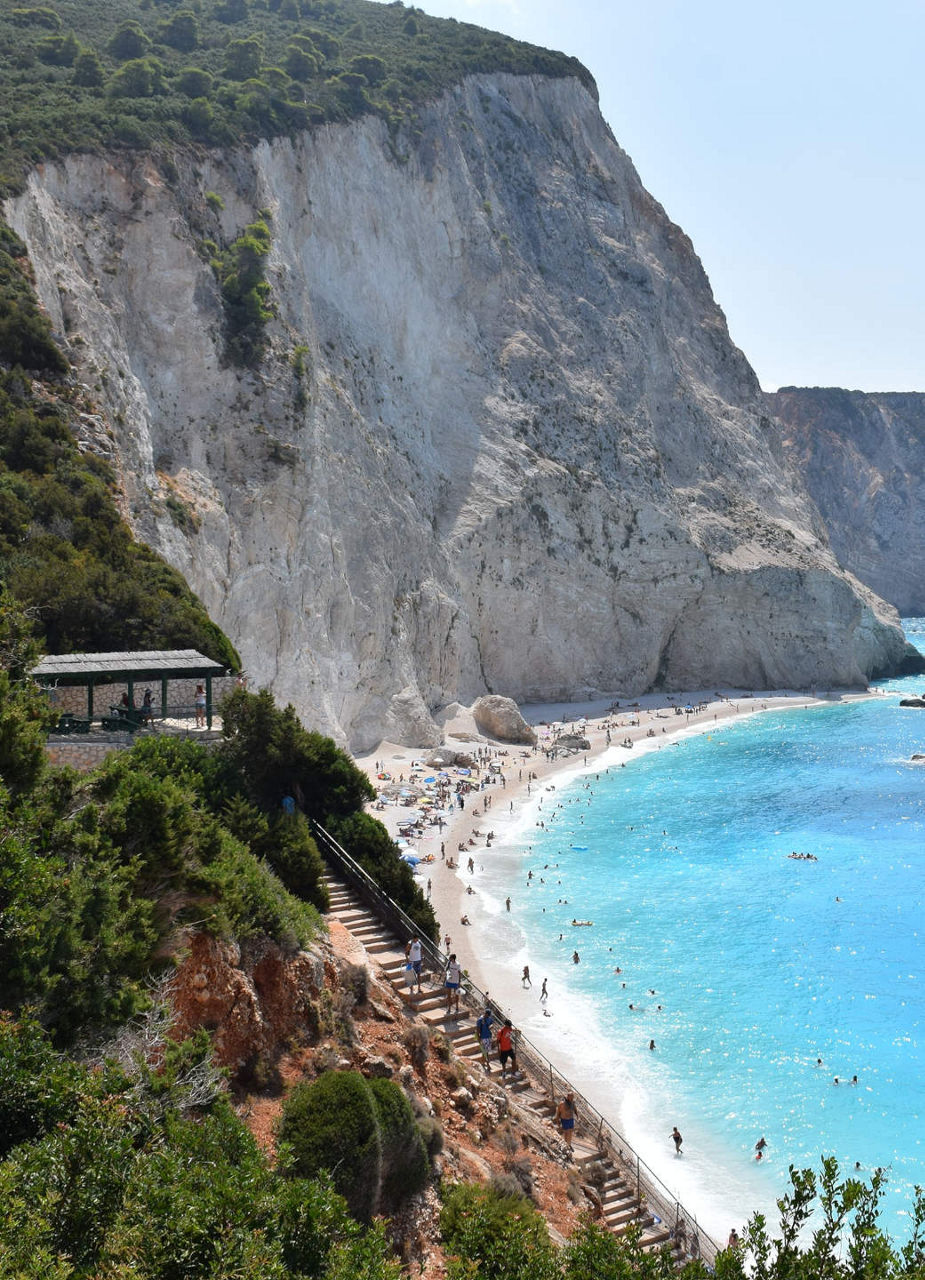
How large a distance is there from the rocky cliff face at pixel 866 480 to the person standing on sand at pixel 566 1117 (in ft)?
435

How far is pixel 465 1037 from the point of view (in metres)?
16.4

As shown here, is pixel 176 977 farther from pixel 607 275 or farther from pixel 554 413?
pixel 607 275

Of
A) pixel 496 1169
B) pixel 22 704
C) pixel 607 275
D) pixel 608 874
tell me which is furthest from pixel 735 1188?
pixel 607 275

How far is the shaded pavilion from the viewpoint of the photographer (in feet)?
57.0

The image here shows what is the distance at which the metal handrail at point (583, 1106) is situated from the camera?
1553 centimetres

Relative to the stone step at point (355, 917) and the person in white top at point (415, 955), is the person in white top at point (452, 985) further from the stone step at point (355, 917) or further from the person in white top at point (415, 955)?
the stone step at point (355, 917)

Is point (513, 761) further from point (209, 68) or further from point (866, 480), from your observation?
point (866, 480)

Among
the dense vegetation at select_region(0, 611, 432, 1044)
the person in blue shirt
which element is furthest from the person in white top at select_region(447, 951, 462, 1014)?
the dense vegetation at select_region(0, 611, 432, 1044)

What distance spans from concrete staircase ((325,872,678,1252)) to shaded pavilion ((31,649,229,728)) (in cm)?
505

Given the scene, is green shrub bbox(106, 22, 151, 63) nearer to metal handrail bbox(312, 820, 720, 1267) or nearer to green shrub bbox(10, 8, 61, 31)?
green shrub bbox(10, 8, 61, 31)

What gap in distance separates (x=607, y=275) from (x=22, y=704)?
77.3m

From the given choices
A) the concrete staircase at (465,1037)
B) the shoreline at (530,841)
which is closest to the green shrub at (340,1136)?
the concrete staircase at (465,1037)

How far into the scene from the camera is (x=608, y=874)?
119 feet

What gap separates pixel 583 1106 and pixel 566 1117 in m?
1.12
